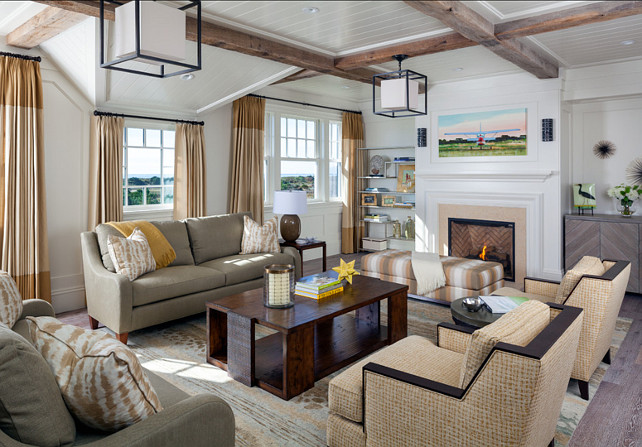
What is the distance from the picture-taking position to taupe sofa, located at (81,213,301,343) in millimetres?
3568

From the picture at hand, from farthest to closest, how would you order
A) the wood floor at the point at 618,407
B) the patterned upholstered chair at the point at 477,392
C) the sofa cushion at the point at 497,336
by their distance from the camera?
the wood floor at the point at 618,407 → the sofa cushion at the point at 497,336 → the patterned upholstered chair at the point at 477,392

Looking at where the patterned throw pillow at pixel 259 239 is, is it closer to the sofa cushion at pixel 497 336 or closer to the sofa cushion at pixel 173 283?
the sofa cushion at pixel 173 283

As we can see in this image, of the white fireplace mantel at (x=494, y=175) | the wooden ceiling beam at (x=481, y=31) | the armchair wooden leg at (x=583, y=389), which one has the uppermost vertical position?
the wooden ceiling beam at (x=481, y=31)

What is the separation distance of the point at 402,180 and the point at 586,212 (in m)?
2.59

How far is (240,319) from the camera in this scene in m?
2.87

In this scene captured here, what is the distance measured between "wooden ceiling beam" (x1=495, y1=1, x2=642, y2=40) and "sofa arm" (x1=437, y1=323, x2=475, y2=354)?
2.37 metres

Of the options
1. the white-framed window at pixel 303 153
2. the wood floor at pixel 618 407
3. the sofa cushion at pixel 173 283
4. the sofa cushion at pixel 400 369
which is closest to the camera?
the sofa cushion at pixel 400 369

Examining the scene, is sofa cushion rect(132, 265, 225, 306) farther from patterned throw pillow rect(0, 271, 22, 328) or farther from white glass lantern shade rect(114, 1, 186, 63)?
white glass lantern shade rect(114, 1, 186, 63)

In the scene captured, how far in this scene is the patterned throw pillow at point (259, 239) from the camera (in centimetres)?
491

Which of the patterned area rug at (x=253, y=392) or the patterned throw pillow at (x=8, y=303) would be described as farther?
the patterned area rug at (x=253, y=392)

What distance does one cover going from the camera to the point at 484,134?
5789 millimetres

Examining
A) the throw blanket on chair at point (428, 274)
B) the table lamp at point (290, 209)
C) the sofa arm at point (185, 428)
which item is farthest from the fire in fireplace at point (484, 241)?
the sofa arm at point (185, 428)

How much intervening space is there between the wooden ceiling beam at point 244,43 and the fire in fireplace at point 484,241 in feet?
8.23

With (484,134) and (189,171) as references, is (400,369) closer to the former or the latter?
(189,171)
